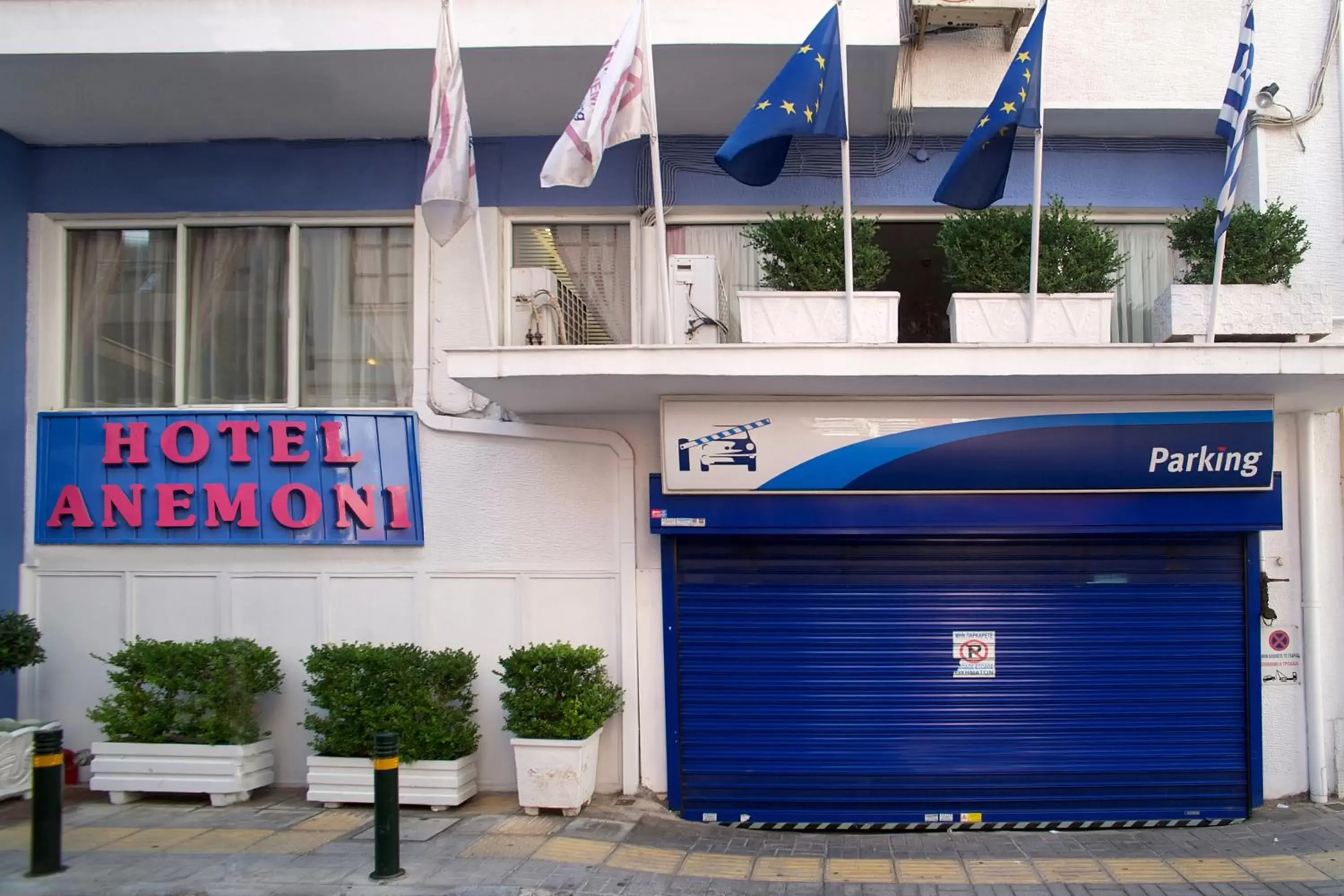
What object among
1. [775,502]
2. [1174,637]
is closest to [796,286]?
[775,502]

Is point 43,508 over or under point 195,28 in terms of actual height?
under

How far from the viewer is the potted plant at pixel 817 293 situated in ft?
25.6

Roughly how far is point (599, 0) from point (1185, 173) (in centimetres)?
529

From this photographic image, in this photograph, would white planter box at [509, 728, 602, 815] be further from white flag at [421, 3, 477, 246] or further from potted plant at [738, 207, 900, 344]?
white flag at [421, 3, 477, 246]

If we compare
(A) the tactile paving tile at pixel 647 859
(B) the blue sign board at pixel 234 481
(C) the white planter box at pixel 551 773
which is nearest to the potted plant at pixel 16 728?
(B) the blue sign board at pixel 234 481

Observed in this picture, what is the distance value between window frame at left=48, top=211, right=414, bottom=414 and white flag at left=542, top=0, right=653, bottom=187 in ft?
7.67

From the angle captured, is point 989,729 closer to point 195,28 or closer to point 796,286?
point 796,286

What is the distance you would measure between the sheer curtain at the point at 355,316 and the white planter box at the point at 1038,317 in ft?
15.9

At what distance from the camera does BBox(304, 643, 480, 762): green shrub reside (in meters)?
7.89

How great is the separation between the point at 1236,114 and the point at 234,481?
8529mm

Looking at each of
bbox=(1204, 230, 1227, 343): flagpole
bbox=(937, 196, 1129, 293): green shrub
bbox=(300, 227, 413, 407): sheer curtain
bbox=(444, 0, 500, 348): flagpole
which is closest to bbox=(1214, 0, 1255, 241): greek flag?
bbox=(1204, 230, 1227, 343): flagpole

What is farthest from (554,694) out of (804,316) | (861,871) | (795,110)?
(795,110)

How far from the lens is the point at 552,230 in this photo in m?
9.16

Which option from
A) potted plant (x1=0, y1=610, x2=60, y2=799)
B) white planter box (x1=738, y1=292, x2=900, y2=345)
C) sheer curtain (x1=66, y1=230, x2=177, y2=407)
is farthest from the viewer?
sheer curtain (x1=66, y1=230, x2=177, y2=407)
